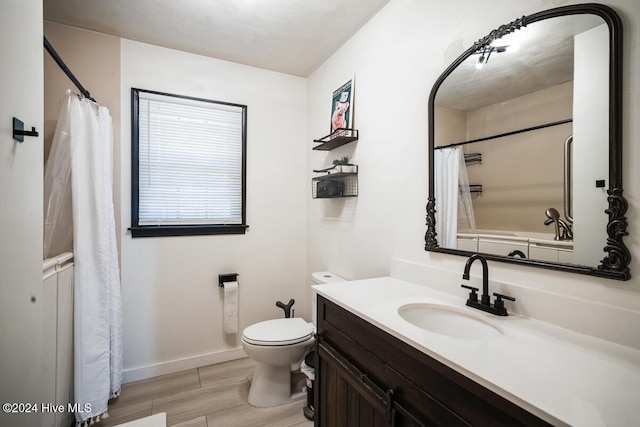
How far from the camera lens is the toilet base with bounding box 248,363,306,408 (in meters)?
1.85

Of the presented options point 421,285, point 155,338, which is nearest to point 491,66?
point 421,285

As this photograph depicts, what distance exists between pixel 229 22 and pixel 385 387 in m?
2.30

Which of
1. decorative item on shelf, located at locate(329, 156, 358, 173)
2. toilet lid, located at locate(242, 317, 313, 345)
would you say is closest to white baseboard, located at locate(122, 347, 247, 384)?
toilet lid, located at locate(242, 317, 313, 345)

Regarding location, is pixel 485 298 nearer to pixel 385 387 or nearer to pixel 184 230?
pixel 385 387

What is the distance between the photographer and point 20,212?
3.02ft

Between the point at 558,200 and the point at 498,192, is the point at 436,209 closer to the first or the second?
the point at 498,192

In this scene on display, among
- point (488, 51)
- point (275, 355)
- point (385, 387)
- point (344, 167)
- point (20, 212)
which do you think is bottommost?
point (275, 355)

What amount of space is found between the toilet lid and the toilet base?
240 millimetres

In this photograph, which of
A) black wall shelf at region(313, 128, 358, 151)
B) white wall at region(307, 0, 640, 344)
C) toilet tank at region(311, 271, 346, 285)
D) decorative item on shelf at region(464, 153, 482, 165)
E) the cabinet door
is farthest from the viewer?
toilet tank at region(311, 271, 346, 285)

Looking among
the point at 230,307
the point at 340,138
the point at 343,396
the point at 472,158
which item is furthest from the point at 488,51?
the point at 230,307

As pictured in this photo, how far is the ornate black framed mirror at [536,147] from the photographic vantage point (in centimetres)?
85

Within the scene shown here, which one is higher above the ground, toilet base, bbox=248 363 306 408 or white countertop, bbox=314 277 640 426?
white countertop, bbox=314 277 640 426

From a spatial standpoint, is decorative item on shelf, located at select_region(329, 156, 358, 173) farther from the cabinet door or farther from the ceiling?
the cabinet door

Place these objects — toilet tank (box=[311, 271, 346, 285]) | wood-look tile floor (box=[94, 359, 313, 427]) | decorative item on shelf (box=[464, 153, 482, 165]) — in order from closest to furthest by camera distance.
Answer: decorative item on shelf (box=[464, 153, 482, 165]) < wood-look tile floor (box=[94, 359, 313, 427]) < toilet tank (box=[311, 271, 346, 285])
